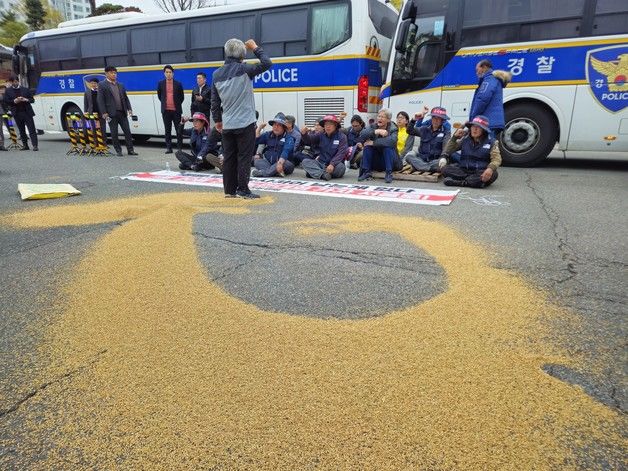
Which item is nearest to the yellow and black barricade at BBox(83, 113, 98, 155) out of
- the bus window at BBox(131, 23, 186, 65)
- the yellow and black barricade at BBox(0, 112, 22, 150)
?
the bus window at BBox(131, 23, 186, 65)

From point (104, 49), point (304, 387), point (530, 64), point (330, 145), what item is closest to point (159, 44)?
point (104, 49)

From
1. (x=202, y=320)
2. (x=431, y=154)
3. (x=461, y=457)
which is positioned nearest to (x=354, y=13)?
(x=431, y=154)

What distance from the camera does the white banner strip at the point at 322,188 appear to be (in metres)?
5.63

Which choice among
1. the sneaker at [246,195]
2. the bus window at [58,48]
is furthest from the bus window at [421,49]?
the bus window at [58,48]

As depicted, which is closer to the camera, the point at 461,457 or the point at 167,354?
the point at 461,457

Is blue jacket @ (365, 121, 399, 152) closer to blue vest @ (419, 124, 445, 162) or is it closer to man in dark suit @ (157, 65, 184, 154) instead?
blue vest @ (419, 124, 445, 162)

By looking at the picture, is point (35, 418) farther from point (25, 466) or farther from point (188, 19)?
point (188, 19)

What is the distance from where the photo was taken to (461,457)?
1466 millimetres

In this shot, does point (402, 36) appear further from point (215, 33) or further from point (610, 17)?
point (215, 33)

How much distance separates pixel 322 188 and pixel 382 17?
5.41 meters

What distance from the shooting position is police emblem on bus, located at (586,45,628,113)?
22.7ft

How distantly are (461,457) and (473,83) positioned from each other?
25.6 feet

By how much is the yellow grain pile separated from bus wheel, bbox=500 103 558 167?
19.8 feet

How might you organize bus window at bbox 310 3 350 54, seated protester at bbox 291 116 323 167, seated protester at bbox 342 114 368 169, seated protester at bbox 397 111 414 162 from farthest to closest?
1. bus window at bbox 310 3 350 54
2. seated protester at bbox 342 114 368 169
3. seated protester at bbox 397 111 414 162
4. seated protester at bbox 291 116 323 167
